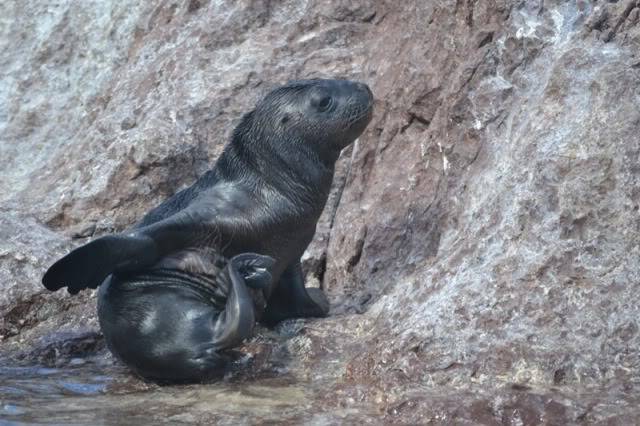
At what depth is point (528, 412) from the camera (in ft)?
19.7

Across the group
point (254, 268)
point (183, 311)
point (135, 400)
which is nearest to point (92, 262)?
point (183, 311)

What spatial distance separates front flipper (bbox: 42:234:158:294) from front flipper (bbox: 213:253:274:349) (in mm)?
536

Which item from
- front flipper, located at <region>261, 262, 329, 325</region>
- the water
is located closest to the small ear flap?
the water

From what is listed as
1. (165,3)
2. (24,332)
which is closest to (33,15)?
(165,3)

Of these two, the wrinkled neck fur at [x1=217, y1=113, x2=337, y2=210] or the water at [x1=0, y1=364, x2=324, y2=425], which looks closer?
the water at [x1=0, y1=364, x2=324, y2=425]

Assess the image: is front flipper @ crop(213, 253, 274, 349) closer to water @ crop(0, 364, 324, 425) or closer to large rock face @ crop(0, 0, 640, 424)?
water @ crop(0, 364, 324, 425)

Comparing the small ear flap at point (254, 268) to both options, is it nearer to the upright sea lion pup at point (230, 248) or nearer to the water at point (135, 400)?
the upright sea lion pup at point (230, 248)

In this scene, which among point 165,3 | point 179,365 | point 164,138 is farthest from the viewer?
point 165,3

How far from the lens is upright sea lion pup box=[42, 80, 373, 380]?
719 centimetres

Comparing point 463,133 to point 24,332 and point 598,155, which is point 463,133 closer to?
point 598,155

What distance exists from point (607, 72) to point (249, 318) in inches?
96.8

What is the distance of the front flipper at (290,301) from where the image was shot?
8.13m

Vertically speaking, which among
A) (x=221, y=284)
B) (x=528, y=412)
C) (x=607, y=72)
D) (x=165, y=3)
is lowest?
(x=528, y=412)

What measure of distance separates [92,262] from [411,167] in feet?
9.57
